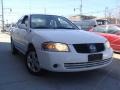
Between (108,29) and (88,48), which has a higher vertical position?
(108,29)

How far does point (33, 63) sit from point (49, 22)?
1417 mm

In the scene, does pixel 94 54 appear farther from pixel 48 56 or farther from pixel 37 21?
pixel 37 21

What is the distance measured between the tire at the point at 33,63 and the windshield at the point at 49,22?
2.65 ft

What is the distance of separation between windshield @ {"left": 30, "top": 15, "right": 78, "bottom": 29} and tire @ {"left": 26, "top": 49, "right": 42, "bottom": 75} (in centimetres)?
81

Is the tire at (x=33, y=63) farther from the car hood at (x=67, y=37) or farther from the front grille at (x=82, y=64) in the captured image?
the front grille at (x=82, y=64)

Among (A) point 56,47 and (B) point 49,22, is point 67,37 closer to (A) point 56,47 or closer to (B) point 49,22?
(A) point 56,47

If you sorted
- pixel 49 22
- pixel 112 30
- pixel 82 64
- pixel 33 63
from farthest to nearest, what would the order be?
pixel 112 30 < pixel 49 22 < pixel 33 63 < pixel 82 64

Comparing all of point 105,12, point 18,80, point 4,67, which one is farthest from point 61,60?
point 105,12

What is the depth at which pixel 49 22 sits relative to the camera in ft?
21.4

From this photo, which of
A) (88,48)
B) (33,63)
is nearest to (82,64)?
(88,48)

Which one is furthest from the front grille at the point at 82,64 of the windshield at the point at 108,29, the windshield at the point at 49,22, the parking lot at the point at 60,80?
the windshield at the point at 108,29

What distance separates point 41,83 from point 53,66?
0.52m

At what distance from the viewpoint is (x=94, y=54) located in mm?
5078

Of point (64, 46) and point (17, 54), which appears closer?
point (64, 46)
